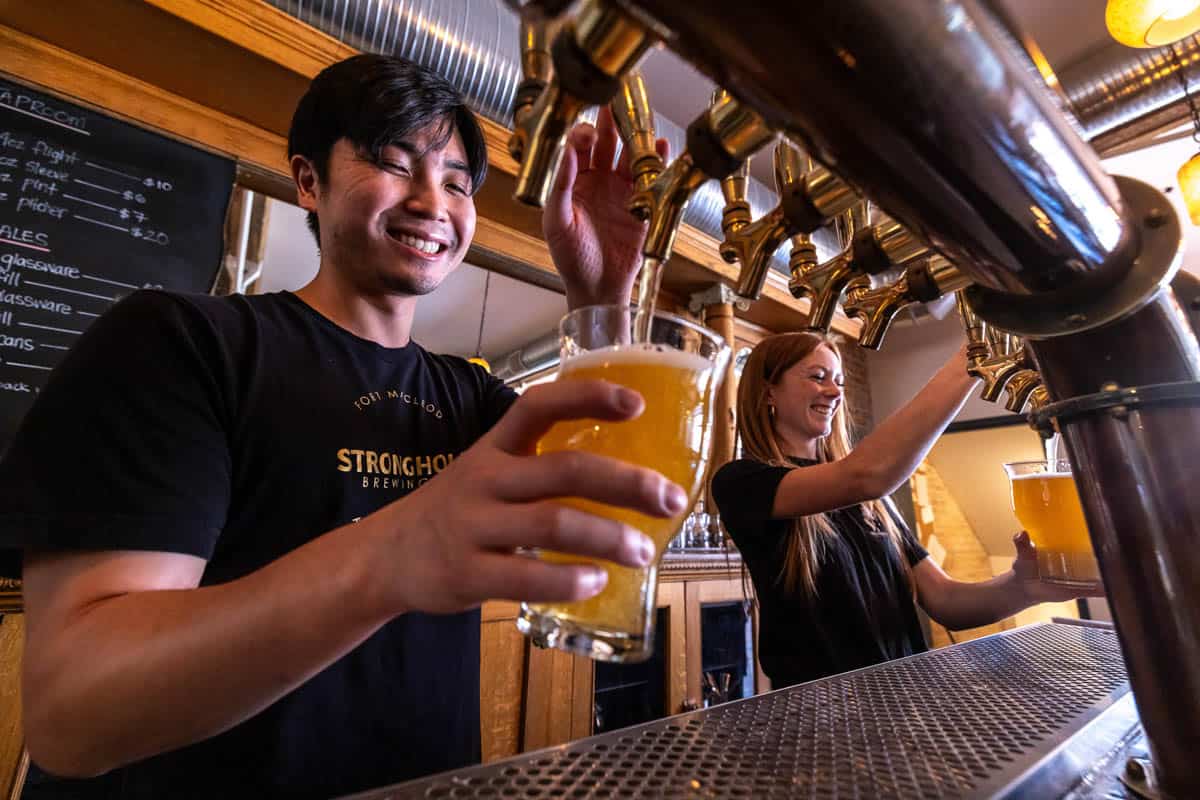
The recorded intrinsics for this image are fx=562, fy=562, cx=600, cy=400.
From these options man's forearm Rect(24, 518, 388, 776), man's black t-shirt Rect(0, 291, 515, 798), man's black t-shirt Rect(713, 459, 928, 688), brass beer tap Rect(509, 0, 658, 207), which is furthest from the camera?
man's black t-shirt Rect(713, 459, 928, 688)

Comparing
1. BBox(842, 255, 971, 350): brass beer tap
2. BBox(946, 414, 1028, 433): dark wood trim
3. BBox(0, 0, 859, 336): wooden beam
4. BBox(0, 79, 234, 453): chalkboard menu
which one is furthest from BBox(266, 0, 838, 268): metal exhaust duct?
BBox(946, 414, 1028, 433): dark wood trim

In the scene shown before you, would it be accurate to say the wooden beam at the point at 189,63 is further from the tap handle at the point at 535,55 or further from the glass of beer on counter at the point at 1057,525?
the glass of beer on counter at the point at 1057,525

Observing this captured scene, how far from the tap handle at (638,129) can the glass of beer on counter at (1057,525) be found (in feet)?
2.87

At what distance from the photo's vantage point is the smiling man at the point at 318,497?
0.37m

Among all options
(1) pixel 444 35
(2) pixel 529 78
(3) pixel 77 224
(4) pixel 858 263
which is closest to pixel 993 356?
(4) pixel 858 263

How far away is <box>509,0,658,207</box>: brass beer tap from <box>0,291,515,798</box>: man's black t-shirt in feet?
2.03

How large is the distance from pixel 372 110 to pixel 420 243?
0.26m

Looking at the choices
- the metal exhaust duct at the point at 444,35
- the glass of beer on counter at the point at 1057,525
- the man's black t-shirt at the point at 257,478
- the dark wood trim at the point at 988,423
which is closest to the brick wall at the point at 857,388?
the dark wood trim at the point at 988,423

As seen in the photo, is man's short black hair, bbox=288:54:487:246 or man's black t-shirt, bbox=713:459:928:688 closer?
man's short black hair, bbox=288:54:487:246

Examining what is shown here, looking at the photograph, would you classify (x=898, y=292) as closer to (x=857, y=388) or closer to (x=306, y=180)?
(x=306, y=180)

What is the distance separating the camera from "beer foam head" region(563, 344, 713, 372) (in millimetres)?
493

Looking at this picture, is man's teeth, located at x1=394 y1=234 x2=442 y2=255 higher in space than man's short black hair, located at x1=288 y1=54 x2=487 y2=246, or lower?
lower

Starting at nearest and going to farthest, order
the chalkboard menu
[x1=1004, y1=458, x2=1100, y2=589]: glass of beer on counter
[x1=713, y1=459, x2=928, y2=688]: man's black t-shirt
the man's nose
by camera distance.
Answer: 1. [x1=1004, y1=458, x2=1100, y2=589]: glass of beer on counter
2. the man's nose
3. [x1=713, y1=459, x2=928, y2=688]: man's black t-shirt
4. the chalkboard menu

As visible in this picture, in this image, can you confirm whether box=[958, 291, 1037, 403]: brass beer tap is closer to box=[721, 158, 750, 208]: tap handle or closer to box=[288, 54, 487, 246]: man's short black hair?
box=[721, 158, 750, 208]: tap handle
